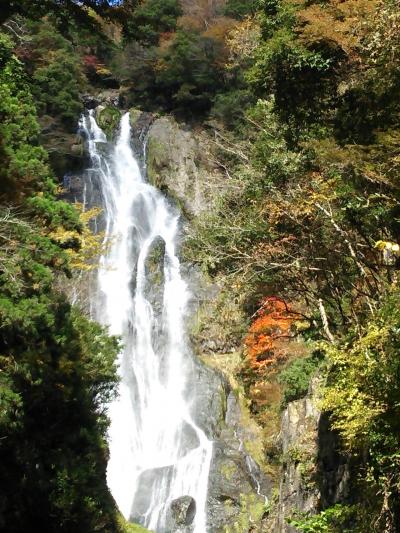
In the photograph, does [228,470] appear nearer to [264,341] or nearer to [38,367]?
[264,341]

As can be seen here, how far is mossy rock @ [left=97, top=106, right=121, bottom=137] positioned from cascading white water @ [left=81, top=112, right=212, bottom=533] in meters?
1.40

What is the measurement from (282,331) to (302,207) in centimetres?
950

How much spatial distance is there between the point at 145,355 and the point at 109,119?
1573cm

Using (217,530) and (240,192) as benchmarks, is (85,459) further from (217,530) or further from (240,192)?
(240,192)

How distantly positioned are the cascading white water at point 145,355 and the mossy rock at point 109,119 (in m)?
1.40

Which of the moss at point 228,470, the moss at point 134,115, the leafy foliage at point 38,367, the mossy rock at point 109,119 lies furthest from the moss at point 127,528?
the moss at point 134,115

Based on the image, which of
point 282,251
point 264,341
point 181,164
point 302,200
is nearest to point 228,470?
point 264,341

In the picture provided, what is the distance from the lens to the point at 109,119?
29922mm

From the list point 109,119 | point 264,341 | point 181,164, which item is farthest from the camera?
point 109,119

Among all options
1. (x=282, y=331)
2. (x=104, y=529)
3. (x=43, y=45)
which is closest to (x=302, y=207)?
(x=104, y=529)

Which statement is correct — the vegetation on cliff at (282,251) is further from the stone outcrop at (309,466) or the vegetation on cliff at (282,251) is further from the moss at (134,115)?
the moss at (134,115)

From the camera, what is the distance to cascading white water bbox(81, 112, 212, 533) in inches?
622

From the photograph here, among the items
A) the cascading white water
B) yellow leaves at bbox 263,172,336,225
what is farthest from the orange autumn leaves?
yellow leaves at bbox 263,172,336,225

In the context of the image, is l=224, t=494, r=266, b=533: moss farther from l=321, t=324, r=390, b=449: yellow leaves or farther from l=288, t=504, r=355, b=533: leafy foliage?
l=321, t=324, r=390, b=449: yellow leaves
